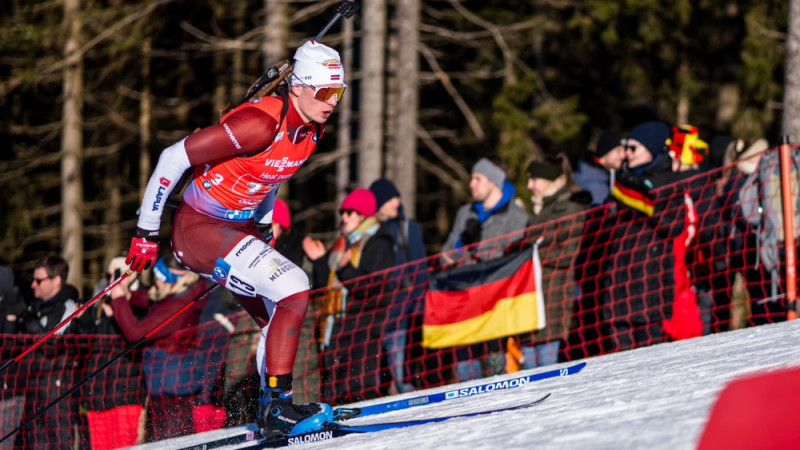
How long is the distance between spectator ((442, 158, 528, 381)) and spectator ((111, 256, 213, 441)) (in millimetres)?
2087

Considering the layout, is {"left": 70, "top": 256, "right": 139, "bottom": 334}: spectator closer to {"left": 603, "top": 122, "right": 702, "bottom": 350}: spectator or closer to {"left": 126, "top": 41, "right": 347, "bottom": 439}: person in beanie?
{"left": 126, "top": 41, "right": 347, "bottom": 439}: person in beanie

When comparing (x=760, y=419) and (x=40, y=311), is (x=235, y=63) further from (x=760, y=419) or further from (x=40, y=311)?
(x=760, y=419)

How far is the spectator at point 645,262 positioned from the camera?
7.30 m

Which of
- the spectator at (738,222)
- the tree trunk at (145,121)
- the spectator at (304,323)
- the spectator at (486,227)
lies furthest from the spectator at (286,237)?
the tree trunk at (145,121)

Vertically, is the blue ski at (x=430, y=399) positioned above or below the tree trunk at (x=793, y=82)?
below

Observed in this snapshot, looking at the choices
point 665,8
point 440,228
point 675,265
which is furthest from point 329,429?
point 440,228

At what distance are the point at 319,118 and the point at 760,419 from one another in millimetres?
3023

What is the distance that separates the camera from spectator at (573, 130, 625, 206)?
831 centimetres

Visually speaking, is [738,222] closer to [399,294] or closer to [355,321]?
[399,294]

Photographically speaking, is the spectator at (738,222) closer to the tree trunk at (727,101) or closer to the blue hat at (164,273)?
the blue hat at (164,273)

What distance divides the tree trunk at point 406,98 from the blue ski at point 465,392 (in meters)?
6.14

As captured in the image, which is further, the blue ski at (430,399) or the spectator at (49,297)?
the spectator at (49,297)

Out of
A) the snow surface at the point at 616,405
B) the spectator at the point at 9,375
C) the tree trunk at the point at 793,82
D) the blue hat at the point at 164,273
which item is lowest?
the snow surface at the point at 616,405

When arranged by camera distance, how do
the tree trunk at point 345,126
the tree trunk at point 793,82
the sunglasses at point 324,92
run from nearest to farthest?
1. the sunglasses at point 324,92
2. the tree trunk at point 793,82
3. the tree trunk at point 345,126
